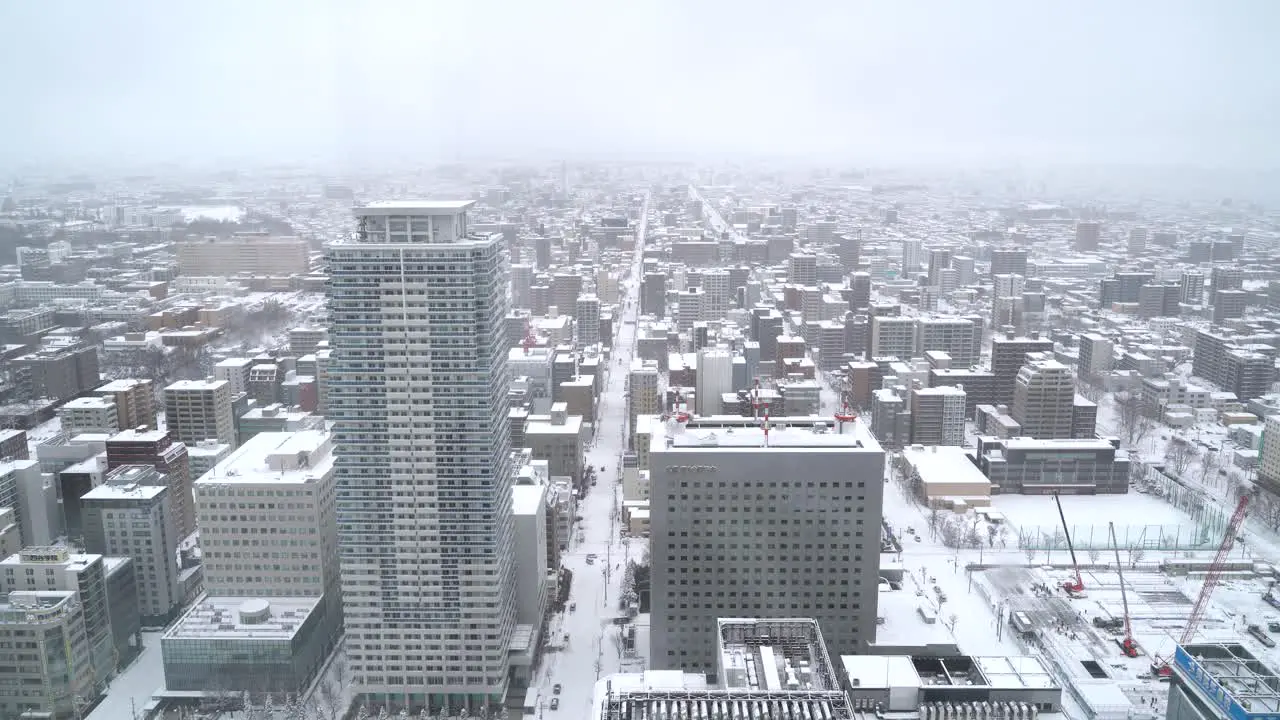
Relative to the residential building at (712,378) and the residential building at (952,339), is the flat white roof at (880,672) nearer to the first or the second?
the residential building at (712,378)

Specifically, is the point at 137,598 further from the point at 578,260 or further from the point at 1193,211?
the point at 1193,211

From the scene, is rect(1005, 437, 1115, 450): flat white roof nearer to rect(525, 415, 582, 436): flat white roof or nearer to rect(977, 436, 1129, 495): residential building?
rect(977, 436, 1129, 495): residential building

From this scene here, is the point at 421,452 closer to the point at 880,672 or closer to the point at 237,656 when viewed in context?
the point at 237,656

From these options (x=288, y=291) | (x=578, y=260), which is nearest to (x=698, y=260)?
(x=578, y=260)

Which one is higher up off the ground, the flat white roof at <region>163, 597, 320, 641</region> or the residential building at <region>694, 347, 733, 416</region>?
the residential building at <region>694, 347, 733, 416</region>

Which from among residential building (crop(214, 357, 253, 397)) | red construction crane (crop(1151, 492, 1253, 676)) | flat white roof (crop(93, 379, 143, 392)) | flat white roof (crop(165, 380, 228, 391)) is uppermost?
flat white roof (crop(165, 380, 228, 391))

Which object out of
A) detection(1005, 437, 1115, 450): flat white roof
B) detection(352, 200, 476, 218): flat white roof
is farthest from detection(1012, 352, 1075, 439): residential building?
detection(352, 200, 476, 218): flat white roof
